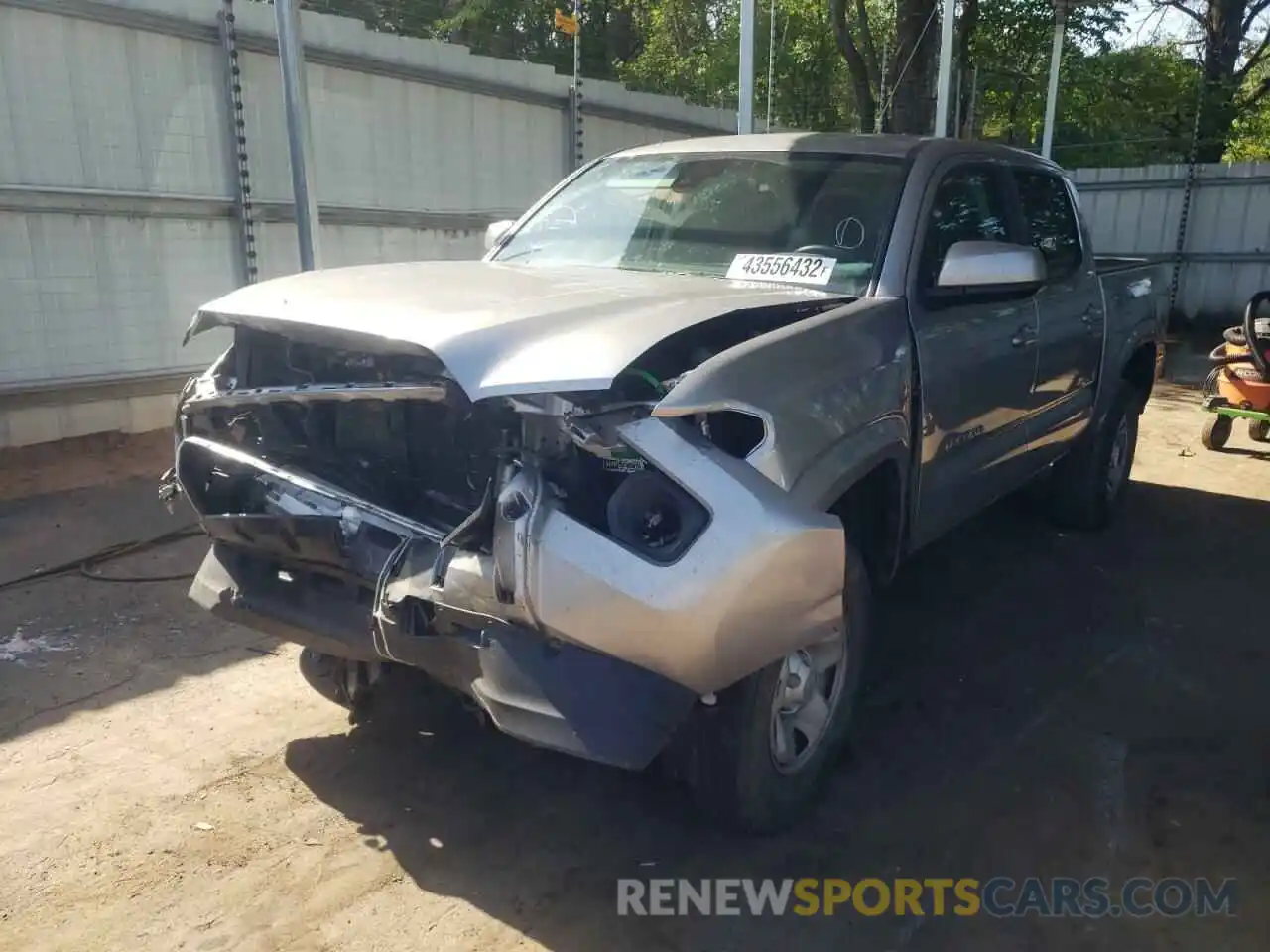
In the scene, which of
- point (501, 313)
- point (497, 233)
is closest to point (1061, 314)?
point (497, 233)

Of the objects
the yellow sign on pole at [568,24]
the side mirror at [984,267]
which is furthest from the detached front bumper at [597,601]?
the yellow sign on pole at [568,24]

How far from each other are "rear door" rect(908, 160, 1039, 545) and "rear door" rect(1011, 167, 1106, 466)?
0.18 meters

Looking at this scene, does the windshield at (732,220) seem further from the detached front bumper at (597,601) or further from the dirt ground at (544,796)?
the dirt ground at (544,796)

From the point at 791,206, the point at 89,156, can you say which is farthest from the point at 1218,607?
the point at 89,156

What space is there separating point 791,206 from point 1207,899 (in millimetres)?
2556

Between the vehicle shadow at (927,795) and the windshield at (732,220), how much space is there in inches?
64.6

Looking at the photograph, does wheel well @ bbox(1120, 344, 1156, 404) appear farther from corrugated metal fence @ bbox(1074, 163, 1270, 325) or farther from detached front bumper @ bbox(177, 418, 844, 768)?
corrugated metal fence @ bbox(1074, 163, 1270, 325)

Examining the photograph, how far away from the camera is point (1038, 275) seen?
3.62 metres

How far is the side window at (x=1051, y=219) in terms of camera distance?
4.71 metres

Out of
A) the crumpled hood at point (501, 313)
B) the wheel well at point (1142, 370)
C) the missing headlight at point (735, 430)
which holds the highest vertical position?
the crumpled hood at point (501, 313)

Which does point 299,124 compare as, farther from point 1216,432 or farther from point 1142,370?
point 1216,432

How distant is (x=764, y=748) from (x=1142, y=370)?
14.5 feet

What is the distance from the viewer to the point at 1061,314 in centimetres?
466

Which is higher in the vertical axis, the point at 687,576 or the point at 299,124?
the point at 299,124
